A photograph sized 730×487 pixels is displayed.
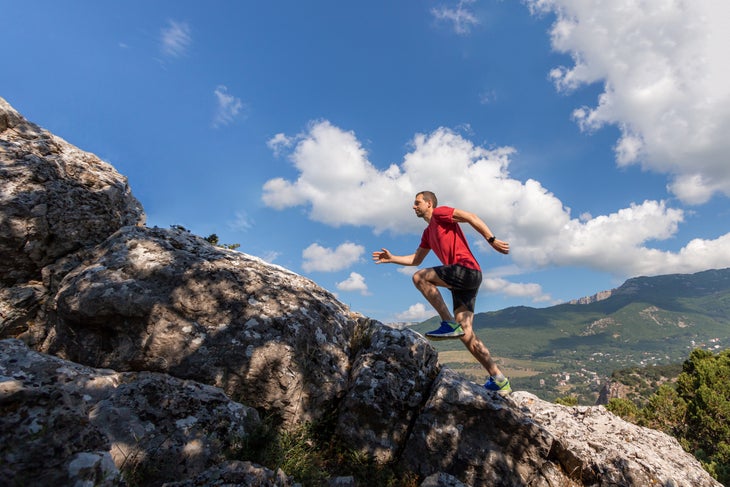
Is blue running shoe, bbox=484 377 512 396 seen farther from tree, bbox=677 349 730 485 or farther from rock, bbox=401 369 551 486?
tree, bbox=677 349 730 485

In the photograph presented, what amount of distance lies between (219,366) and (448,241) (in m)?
5.62

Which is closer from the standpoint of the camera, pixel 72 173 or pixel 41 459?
pixel 41 459

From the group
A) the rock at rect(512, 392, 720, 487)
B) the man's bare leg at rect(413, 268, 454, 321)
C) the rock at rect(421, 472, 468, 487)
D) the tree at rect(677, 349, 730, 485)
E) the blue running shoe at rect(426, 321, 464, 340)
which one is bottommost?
the tree at rect(677, 349, 730, 485)

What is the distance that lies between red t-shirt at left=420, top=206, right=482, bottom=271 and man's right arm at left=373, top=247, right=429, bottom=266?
0.91 meters

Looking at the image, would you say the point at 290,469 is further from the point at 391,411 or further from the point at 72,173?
the point at 72,173

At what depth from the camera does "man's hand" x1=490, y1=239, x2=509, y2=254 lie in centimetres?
741

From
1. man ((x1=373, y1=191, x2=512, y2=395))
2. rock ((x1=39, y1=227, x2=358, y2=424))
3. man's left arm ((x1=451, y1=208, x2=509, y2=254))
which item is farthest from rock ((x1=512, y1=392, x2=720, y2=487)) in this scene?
rock ((x1=39, y1=227, x2=358, y2=424))

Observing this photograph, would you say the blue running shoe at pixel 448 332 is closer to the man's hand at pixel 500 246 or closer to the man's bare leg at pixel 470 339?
the man's bare leg at pixel 470 339

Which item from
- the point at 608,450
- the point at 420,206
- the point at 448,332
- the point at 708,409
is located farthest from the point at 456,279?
the point at 708,409

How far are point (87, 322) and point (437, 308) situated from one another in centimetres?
727

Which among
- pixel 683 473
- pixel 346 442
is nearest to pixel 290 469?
pixel 346 442

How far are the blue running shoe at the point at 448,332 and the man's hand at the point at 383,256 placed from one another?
97.3 inches

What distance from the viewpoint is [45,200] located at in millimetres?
8164

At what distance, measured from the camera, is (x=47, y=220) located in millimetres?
8109
